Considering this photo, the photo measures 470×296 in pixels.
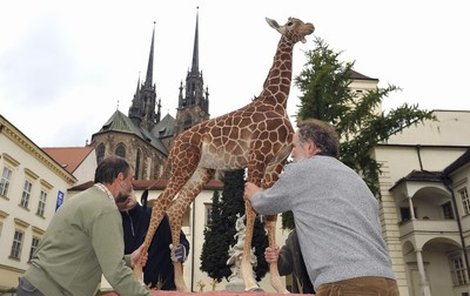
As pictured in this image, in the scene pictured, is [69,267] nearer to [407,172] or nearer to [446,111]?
[407,172]

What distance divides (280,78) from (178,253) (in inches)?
106

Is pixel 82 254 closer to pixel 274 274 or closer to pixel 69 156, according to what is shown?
pixel 274 274

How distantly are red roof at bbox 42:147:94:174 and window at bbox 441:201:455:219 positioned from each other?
80.9ft

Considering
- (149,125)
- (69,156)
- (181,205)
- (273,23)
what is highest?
(149,125)

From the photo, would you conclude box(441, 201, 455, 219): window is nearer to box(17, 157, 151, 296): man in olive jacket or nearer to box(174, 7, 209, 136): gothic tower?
box(17, 157, 151, 296): man in olive jacket

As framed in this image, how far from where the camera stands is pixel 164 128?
78.1 m

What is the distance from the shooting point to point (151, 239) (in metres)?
5.20

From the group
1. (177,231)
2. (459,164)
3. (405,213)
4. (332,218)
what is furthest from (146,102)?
(332,218)

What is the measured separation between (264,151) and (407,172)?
71.1ft

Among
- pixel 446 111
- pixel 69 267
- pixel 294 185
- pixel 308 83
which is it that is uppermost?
pixel 446 111

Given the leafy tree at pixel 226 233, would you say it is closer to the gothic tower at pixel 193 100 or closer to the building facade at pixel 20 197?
the building facade at pixel 20 197

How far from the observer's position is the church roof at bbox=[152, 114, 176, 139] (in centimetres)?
7631

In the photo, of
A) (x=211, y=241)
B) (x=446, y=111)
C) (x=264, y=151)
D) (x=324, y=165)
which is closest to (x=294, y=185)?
(x=324, y=165)

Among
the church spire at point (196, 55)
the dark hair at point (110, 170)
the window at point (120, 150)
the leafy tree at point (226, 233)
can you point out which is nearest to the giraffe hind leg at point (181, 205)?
the dark hair at point (110, 170)
